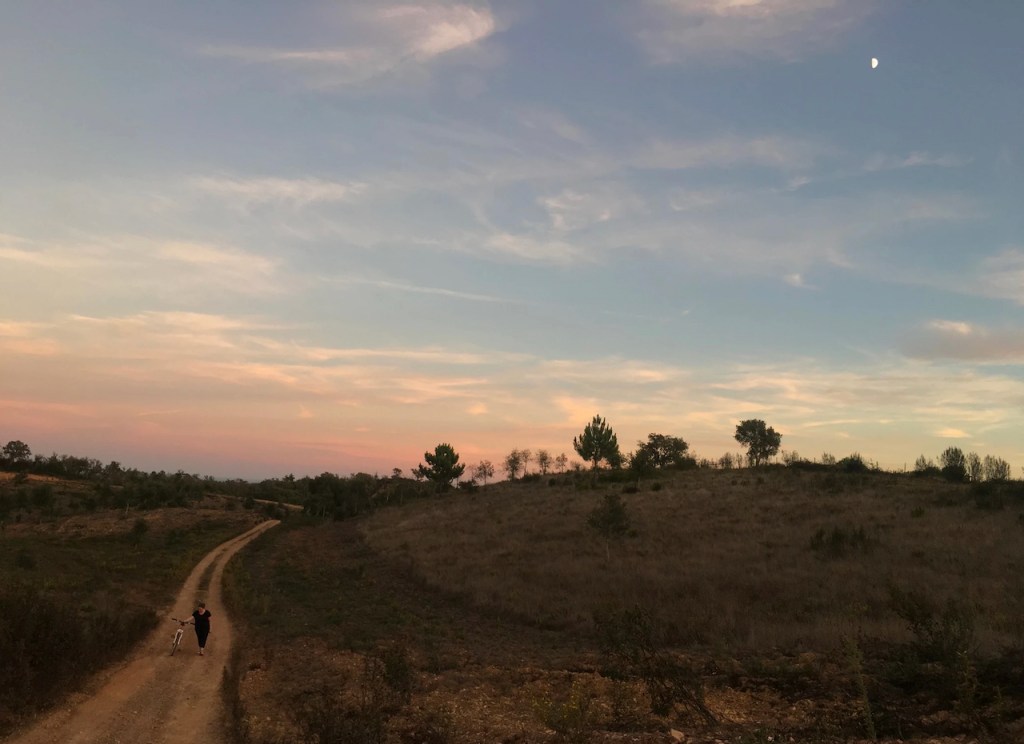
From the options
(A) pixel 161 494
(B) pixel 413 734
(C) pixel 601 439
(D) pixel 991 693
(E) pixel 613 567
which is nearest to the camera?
(D) pixel 991 693

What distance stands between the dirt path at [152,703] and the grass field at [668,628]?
84 cm

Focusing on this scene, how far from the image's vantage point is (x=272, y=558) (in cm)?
3966

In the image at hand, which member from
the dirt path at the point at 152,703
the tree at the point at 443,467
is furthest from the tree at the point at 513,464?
the dirt path at the point at 152,703

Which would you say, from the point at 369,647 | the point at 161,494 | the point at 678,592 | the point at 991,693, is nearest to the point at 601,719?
the point at 991,693

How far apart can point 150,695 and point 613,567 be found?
714 inches

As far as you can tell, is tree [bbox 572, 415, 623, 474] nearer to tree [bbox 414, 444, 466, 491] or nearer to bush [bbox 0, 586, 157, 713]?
tree [bbox 414, 444, 466, 491]

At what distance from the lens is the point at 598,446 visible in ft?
279

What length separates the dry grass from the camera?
17922 millimetres

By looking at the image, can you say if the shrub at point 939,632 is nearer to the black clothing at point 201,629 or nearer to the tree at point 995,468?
the black clothing at point 201,629

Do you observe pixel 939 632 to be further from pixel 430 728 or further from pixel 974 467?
pixel 974 467

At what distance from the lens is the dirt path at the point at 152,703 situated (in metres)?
11.1

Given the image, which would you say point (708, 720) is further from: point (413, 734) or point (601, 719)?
point (413, 734)

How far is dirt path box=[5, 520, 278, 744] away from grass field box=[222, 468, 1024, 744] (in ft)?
2.75

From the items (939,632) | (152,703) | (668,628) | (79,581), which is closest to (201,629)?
(152,703)
